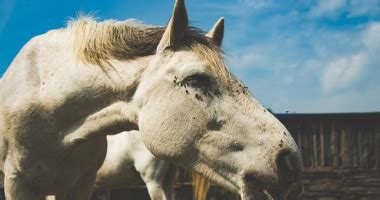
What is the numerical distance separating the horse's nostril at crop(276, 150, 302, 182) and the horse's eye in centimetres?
58

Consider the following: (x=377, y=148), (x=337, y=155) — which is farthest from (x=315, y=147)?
(x=377, y=148)

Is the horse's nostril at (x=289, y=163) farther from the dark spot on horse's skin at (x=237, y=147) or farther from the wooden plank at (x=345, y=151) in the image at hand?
the wooden plank at (x=345, y=151)

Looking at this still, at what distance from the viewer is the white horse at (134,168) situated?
7.16 m

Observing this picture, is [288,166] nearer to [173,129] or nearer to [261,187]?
[261,187]

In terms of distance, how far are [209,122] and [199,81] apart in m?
0.23

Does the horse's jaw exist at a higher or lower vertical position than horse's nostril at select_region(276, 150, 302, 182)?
lower

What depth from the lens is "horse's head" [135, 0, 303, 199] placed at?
2.17 metres

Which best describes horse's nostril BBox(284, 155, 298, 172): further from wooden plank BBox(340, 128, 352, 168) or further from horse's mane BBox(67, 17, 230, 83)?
wooden plank BBox(340, 128, 352, 168)

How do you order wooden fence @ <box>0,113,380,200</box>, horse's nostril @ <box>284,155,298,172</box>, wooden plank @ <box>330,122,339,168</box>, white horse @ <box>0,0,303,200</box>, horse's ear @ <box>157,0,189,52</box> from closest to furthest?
horse's nostril @ <box>284,155,298,172</box> → white horse @ <box>0,0,303,200</box> → horse's ear @ <box>157,0,189,52</box> → wooden fence @ <box>0,113,380,200</box> → wooden plank @ <box>330,122,339,168</box>

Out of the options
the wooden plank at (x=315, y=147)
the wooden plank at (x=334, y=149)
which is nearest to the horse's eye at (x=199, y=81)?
the wooden plank at (x=315, y=147)

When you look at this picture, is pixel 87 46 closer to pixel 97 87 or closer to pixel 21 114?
pixel 97 87

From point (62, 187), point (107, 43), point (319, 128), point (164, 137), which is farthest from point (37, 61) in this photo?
point (319, 128)

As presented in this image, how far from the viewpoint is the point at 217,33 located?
9.55ft

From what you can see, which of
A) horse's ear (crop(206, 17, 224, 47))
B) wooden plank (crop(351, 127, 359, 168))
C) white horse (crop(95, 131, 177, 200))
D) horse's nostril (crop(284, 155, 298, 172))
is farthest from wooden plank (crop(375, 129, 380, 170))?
horse's nostril (crop(284, 155, 298, 172))
